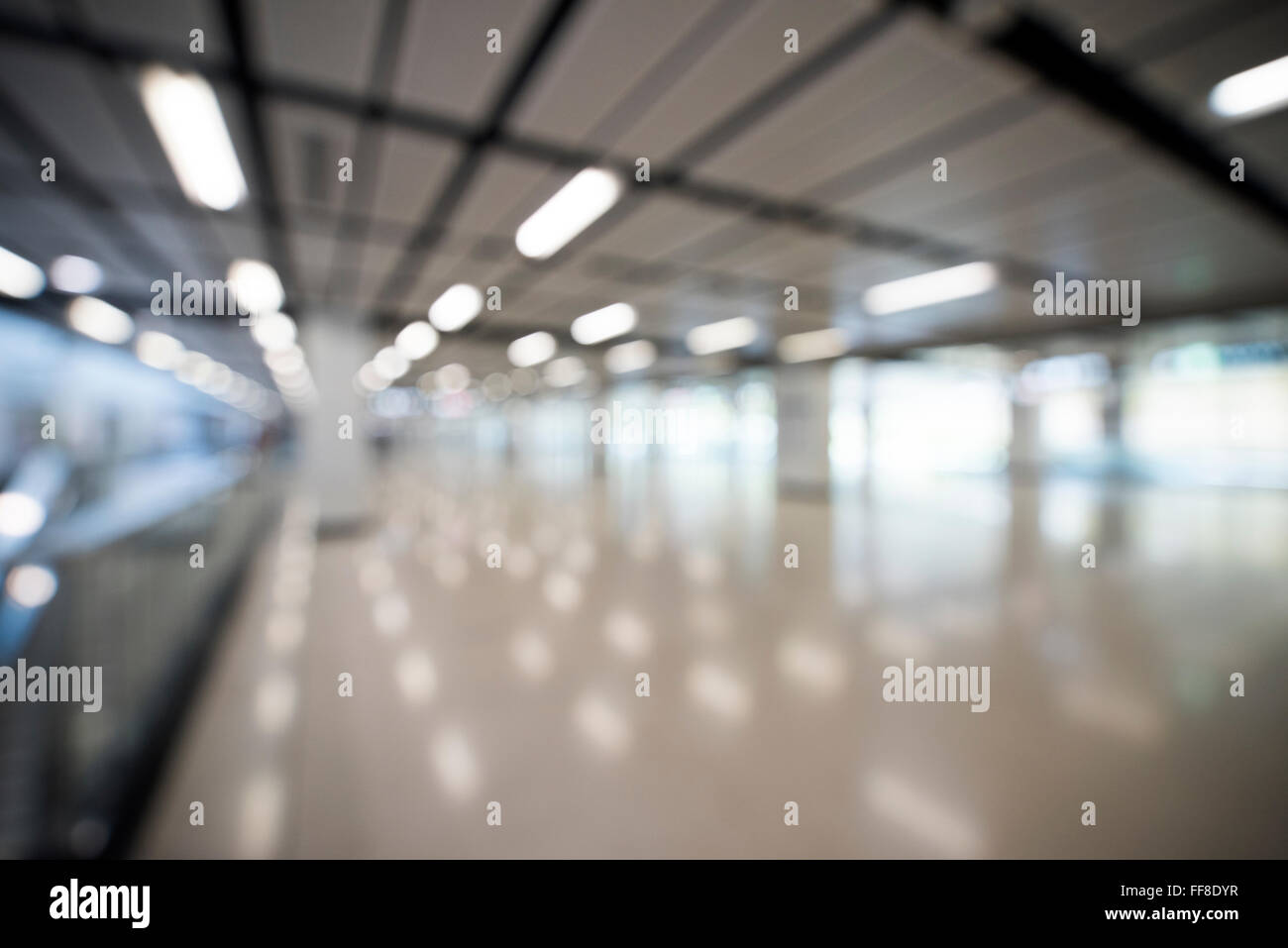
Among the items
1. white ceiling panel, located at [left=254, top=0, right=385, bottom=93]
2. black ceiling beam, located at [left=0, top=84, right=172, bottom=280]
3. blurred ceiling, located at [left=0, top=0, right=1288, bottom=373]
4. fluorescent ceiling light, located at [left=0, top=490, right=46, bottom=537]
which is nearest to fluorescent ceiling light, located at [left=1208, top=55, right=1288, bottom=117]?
blurred ceiling, located at [left=0, top=0, right=1288, bottom=373]

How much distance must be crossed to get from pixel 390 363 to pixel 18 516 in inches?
599

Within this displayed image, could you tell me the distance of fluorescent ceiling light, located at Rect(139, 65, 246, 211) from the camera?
3096mm

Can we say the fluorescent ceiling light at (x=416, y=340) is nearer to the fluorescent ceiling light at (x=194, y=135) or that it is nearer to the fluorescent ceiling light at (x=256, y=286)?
the fluorescent ceiling light at (x=256, y=286)

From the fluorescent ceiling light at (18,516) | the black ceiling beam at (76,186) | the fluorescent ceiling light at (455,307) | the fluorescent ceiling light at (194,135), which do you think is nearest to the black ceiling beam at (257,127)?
the fluorescent ceiling light at (194,135)

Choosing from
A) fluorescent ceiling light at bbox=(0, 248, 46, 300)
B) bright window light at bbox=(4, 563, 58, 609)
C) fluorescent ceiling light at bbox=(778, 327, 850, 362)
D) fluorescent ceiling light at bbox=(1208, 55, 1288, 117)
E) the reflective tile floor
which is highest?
fluorescent ceiling light at bbox=(778, 327, 850, 362)


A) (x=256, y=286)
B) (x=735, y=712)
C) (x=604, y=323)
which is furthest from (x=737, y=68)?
(x=256, y=286)

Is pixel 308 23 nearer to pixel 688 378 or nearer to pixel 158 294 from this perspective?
pixel 158 294

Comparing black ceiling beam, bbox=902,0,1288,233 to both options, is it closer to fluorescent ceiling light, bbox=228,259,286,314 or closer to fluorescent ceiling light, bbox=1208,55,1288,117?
fluorescent ceiling light, bbox=1208,55,1288,117

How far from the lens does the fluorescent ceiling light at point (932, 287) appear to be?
6.97m

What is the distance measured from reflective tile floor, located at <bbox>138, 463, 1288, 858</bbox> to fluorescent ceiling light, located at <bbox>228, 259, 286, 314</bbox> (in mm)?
4314

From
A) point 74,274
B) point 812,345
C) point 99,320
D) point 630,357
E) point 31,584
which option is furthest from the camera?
point 630,357

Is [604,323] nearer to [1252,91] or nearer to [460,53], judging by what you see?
[460,53]

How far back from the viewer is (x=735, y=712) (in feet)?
12.3
